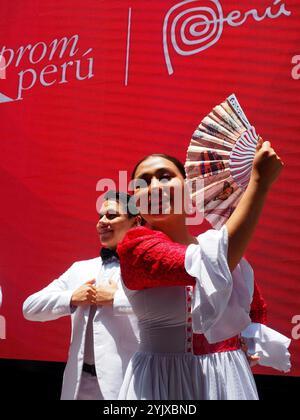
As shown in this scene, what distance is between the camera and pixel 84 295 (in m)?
2.39

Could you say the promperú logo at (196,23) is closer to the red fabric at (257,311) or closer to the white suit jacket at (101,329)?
the white suit jacket at (101,329)

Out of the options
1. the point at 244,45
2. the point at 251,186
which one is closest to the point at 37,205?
the point at 244,45

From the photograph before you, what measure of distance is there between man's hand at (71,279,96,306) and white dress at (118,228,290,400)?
A: 820 mm

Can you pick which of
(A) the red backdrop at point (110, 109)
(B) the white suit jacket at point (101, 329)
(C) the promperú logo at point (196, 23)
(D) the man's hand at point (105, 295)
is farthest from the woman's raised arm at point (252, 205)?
(C) the promperú logo at point (196, 23)

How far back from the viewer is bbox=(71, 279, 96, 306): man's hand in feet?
7.81

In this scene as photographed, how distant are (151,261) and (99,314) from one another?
106cm

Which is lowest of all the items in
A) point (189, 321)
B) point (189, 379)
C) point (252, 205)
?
point (189, 379)

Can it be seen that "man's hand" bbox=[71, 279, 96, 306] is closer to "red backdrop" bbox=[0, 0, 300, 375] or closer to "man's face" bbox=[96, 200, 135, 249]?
"man's face" bbox=[96, 200, 135, 249]

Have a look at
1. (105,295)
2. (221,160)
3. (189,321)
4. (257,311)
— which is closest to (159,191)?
(221,160)

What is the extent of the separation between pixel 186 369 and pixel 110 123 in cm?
235

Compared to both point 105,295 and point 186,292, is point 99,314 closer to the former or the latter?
point 105,295

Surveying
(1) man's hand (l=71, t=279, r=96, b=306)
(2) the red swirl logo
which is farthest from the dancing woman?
(2) the red swirl logo

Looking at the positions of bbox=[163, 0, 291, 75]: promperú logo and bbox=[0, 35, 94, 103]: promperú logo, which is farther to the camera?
bbox=[0, 35, 94, 103]: promperú logo

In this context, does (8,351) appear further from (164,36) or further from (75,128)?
(164,36)
